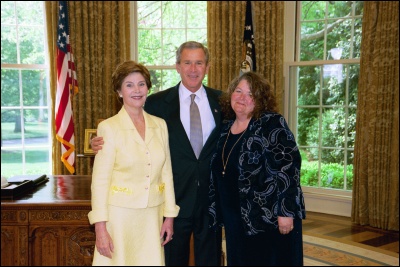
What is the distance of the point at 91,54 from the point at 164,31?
Result: 1.03 metres

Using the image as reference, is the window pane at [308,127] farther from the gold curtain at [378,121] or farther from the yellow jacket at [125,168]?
the yellow jacket at [125,168]

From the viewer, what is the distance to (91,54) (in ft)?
17.8

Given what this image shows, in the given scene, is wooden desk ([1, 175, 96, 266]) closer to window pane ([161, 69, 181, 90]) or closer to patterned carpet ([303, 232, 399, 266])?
patterned carpet ([303, 232, 399, 266])

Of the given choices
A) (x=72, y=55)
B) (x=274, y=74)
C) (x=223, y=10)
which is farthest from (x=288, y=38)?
(x=72, y=55)

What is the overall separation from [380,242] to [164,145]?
3.08 m

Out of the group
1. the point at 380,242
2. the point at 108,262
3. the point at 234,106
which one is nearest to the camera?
the point at 108,262

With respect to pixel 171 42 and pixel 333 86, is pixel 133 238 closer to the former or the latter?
pixel 333 86

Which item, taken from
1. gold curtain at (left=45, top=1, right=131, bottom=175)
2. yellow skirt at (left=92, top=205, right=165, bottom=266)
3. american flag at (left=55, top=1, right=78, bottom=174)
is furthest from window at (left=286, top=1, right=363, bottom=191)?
yellow skirt at (left=92, top=205, right=165, bottom=266)

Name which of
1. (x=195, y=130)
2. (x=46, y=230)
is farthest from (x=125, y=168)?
(x=46, y=230)

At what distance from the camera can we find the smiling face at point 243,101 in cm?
228

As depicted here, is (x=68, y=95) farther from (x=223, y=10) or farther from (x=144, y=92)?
(x=144, y=92)

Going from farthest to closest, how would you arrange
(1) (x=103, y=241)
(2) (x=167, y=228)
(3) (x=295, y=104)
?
(3) (x=295, y=104) → (2) (x=167, y=228) → (1) (x=103, y=241)

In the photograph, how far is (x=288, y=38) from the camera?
18.3 ft

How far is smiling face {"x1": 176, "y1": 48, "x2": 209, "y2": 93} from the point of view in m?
2.53
